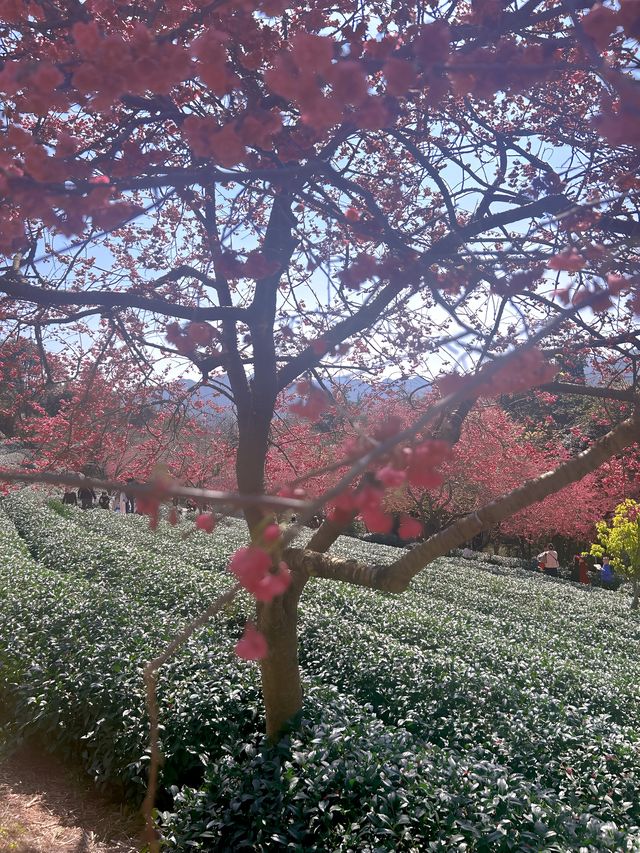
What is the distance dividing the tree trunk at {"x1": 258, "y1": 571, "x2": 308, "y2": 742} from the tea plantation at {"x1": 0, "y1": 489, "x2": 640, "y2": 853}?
177mm

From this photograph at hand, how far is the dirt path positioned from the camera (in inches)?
161

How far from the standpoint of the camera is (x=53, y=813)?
4.50 meters

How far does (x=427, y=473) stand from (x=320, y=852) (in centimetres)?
273

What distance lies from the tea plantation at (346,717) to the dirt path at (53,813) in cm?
22

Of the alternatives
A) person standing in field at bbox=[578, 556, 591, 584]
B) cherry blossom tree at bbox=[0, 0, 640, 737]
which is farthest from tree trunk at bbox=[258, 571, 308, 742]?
person standing in field at bbox=[578, 556, 591, 584]

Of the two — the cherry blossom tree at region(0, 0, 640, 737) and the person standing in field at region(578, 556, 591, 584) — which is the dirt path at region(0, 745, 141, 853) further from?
the person standing in field at region(578, 556, 591, 584)

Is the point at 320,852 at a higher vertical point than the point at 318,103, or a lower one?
lower

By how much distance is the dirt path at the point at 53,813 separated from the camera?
13.4 feet

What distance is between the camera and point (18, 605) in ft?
23.5

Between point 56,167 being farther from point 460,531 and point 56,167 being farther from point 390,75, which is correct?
point 460,531

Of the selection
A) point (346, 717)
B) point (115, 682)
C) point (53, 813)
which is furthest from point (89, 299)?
point (53, 813)

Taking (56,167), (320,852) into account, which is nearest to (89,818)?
(320,852)

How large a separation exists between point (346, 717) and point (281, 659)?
877 mm

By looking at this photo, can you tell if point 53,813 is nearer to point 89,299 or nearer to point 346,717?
point 346,717
